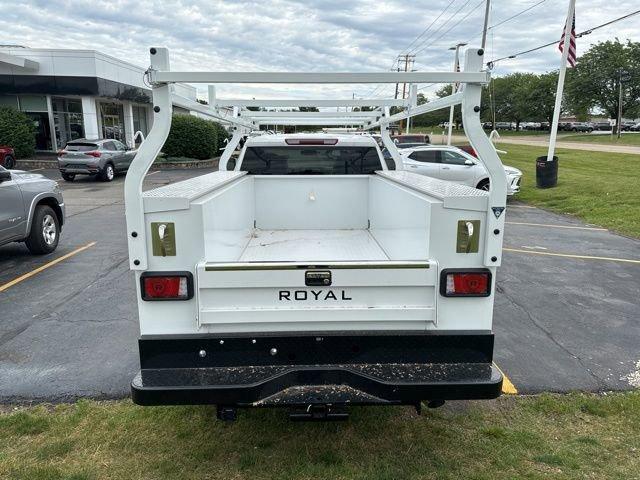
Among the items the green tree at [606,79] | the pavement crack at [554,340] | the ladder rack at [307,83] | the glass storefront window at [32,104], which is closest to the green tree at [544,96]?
the green tree at [606,79]

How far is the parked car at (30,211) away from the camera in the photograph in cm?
732

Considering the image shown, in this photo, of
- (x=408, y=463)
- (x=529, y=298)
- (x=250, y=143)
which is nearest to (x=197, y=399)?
(x=408, y=463)

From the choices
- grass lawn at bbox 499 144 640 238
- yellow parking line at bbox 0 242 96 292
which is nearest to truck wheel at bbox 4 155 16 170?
yellow parking line at bbox 0 242 96 292

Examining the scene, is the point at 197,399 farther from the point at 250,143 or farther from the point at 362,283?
the point at 250,143

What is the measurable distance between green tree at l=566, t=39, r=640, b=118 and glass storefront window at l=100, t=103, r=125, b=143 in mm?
60269

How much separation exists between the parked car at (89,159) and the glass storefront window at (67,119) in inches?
404

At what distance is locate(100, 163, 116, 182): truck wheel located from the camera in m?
20.3

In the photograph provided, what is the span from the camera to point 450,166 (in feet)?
49.6

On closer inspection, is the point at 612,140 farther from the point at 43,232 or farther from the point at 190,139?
the point at 43,232

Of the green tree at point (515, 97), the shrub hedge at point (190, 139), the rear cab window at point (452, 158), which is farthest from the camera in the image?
the green tree at point (515, 97)

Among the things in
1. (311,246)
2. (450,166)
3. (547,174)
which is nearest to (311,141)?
(311,246)

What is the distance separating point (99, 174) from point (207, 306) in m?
19.3

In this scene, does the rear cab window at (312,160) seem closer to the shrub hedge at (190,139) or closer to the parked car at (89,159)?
the parked car at (89,159)

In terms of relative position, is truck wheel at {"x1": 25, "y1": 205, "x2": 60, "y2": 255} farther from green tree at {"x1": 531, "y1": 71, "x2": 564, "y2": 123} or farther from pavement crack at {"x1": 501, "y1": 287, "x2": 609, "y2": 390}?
green tree at {"x1": 531, "y1": 71, "x2": 564, "y2": 123}
